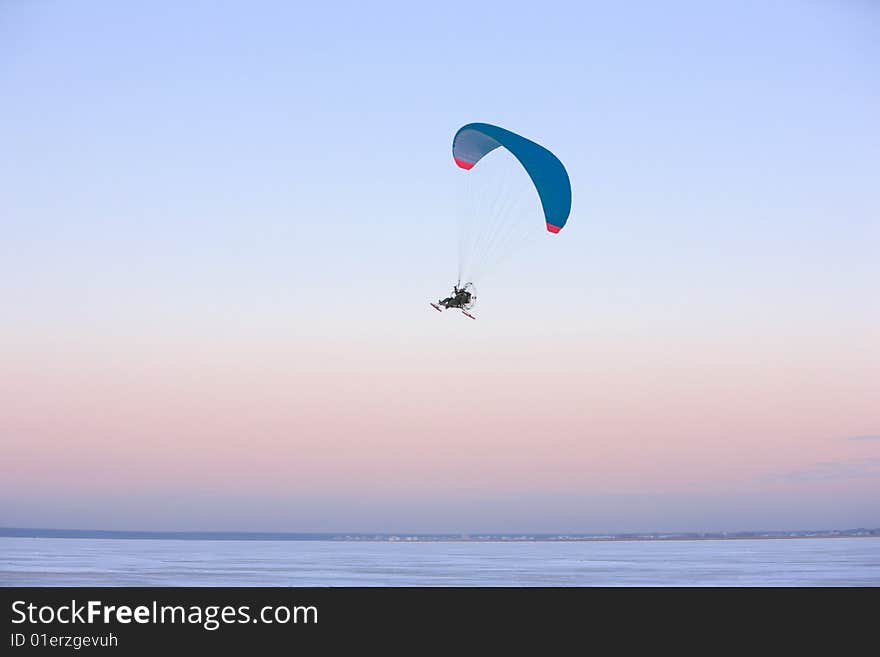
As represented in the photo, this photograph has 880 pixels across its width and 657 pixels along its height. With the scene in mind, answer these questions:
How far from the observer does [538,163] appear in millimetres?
26688

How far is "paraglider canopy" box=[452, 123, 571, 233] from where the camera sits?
26547 mm

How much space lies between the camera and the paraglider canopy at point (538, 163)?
1045 inches
